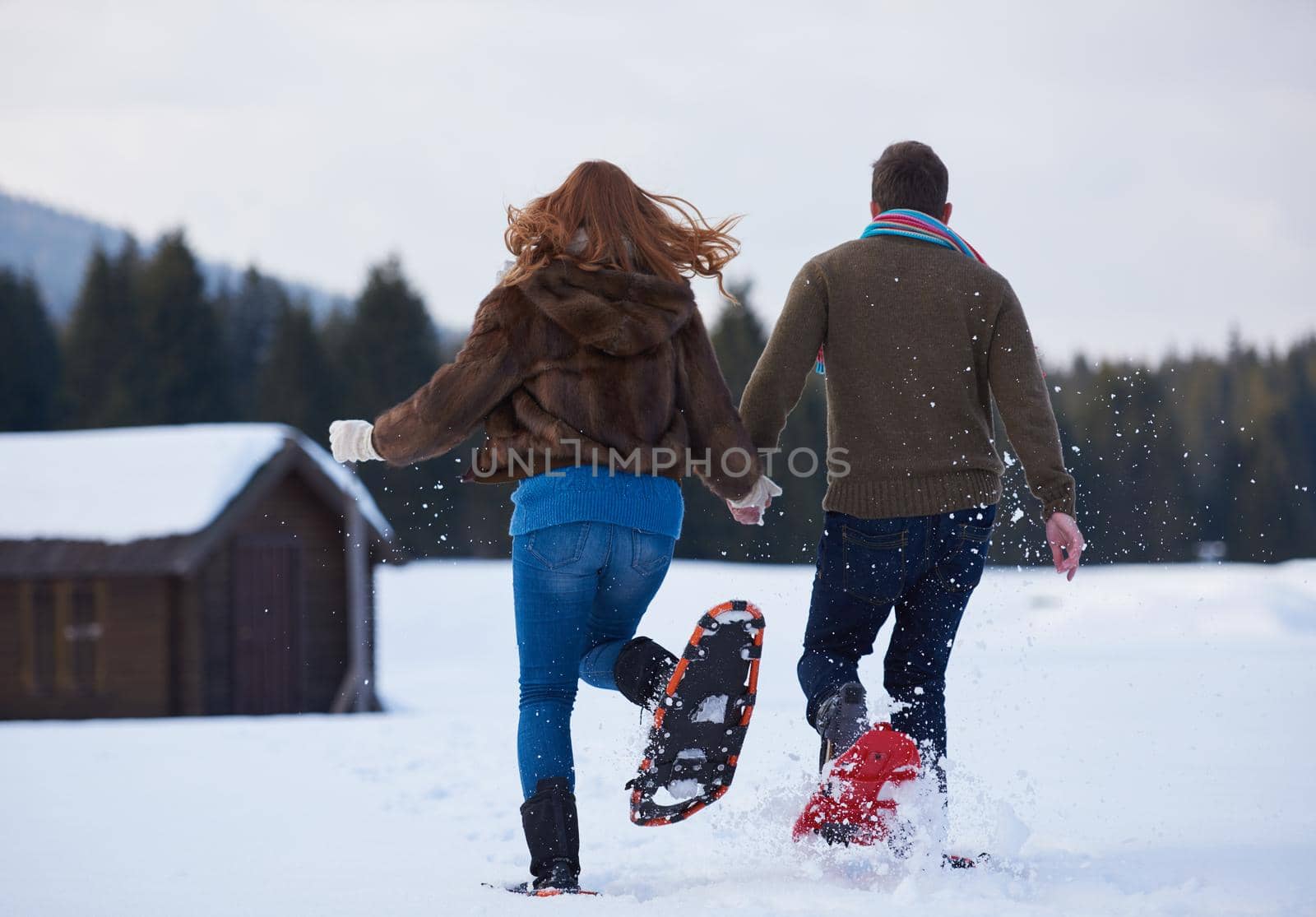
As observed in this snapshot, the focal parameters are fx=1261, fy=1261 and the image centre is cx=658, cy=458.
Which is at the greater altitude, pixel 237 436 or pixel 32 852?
pixel 237 436

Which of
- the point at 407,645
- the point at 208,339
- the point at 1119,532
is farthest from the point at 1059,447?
the point at 1119,532

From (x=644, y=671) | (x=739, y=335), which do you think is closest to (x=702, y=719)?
(x=644, y=671)

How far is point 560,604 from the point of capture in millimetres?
3256

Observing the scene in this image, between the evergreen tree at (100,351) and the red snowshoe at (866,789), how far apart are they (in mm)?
40845

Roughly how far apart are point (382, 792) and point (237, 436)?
12007 mm

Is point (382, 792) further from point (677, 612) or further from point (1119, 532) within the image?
point (1119, 532)

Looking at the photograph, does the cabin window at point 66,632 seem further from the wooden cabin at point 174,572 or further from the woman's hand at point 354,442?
the woman's hand at point 354,442

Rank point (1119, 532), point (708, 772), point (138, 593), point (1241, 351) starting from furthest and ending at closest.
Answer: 1. point (1241, 351)
2. point (1119, 532)
3. point (138, 593)
4. point (708, 772)

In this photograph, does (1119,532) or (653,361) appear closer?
(653,361)

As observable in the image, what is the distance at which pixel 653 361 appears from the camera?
3.33 metres

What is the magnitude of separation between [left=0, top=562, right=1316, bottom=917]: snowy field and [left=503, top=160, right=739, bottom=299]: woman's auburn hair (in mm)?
1323

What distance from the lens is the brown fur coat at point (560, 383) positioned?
323 centimetres

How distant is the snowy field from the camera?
3.06 meters

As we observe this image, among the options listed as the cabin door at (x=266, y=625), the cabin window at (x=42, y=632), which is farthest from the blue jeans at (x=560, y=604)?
the cabin window at (x=42, y=632)
